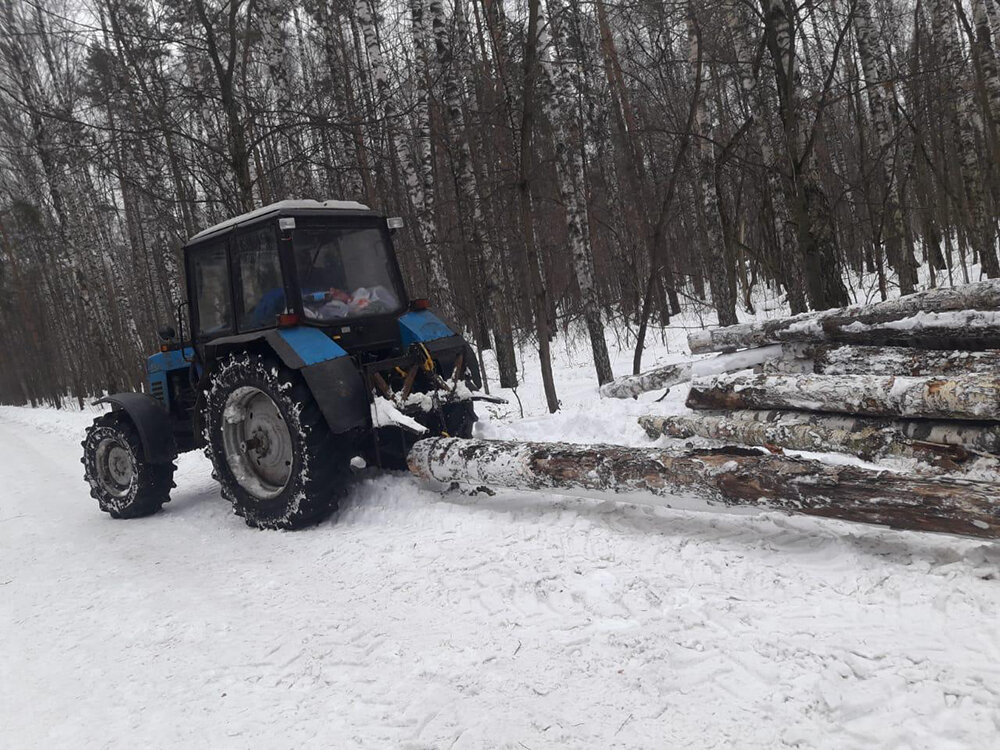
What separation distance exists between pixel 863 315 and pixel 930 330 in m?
0.52

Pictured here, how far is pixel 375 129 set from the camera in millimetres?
11258

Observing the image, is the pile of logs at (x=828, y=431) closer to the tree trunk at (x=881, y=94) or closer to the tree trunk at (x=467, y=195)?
the tree trunk at (x=467, y=195)

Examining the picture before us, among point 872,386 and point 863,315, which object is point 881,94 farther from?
point 872,386

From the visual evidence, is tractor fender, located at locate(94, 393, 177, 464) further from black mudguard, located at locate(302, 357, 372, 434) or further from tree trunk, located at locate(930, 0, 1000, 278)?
tree trunk, located at locate(930, 0, 1000, 278)

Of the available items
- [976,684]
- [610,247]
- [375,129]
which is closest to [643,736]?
[976,684]

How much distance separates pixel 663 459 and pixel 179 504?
4.80 meters

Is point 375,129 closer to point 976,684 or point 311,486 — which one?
point 311,486

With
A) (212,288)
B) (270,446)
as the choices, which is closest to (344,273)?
(212,288)

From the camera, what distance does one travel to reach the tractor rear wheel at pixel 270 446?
4750mm

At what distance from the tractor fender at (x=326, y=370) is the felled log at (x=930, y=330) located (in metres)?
4.01

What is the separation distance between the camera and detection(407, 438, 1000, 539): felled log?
9.48ft

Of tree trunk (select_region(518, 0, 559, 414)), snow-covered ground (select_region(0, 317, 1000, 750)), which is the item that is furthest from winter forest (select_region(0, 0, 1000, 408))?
snow-covered ground (select_region(0, 317, 1000, 750))

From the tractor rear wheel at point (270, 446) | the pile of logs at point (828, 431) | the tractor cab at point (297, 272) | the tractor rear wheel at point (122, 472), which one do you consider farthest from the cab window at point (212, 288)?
the pile of logs at point (828, 431)

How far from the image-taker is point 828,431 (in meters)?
4.93
